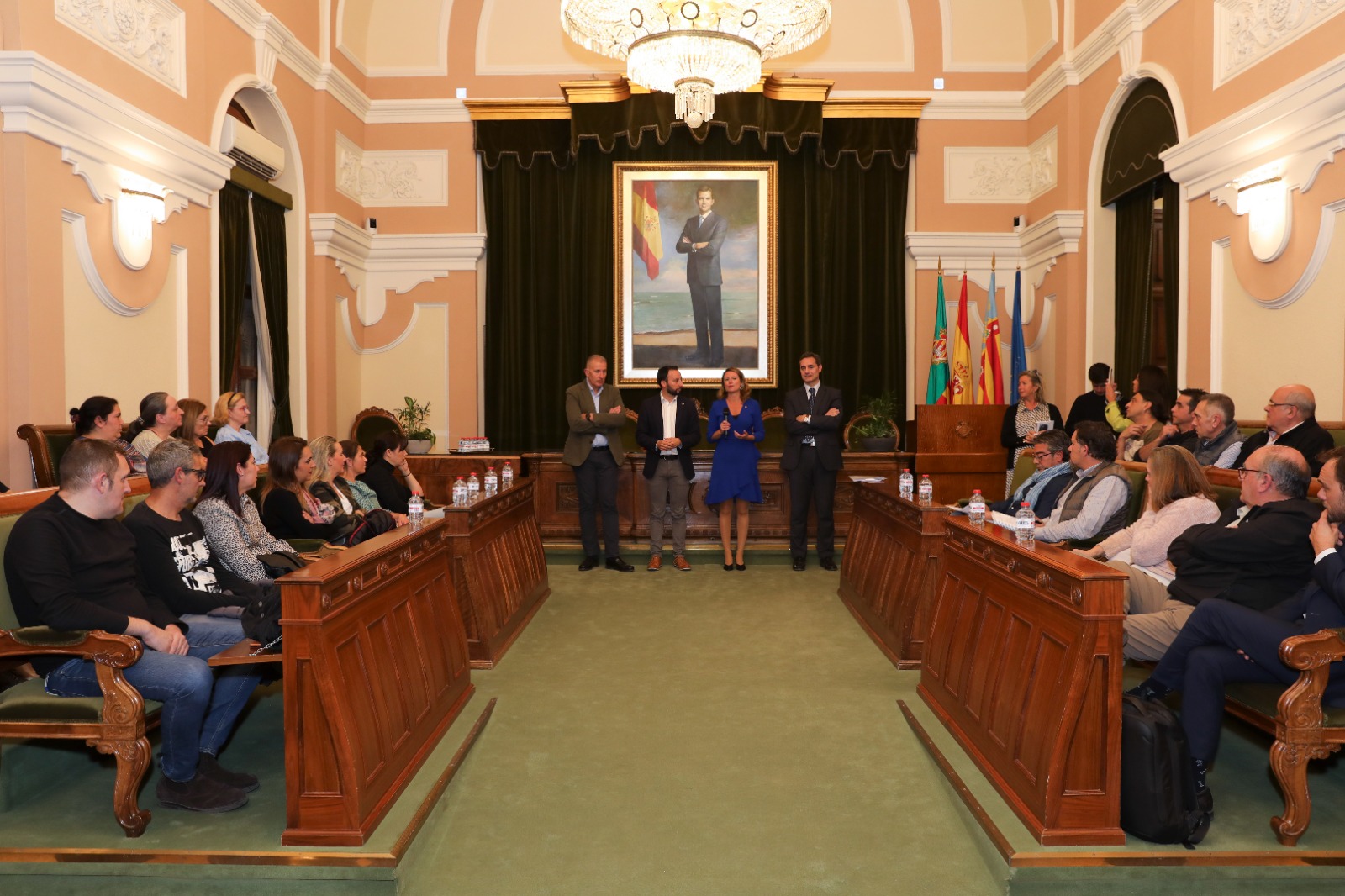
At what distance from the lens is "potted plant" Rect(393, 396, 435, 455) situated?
891 centimetres

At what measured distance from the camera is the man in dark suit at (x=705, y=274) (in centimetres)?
970

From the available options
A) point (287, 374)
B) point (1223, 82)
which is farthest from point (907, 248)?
point (287, 374)

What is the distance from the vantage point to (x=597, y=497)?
24.3 ft

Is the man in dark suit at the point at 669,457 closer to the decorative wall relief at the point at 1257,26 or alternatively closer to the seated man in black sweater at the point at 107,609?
the decorative wall relief at the point at 1257,26

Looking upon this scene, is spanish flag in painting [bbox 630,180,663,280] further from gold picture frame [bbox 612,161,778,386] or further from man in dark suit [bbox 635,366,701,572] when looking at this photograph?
man in dark suit [bbox 635,366,701,572]

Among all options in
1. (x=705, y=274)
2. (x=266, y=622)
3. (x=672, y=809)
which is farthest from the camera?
(x=705, y=274)

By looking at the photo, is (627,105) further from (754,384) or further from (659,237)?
(754,384)

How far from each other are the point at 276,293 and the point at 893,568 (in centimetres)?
556

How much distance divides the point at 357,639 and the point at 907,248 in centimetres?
794

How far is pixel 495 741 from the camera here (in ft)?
12.5

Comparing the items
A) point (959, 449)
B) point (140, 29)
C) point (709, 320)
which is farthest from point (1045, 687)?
point (709, 320)

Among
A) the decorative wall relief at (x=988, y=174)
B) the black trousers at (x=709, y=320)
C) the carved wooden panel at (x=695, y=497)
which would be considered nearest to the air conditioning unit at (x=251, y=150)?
the carved wooden panel at (x=695, y=497)

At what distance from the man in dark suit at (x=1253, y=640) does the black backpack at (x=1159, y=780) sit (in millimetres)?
100

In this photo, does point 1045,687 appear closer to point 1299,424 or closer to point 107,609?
point 1299,424
